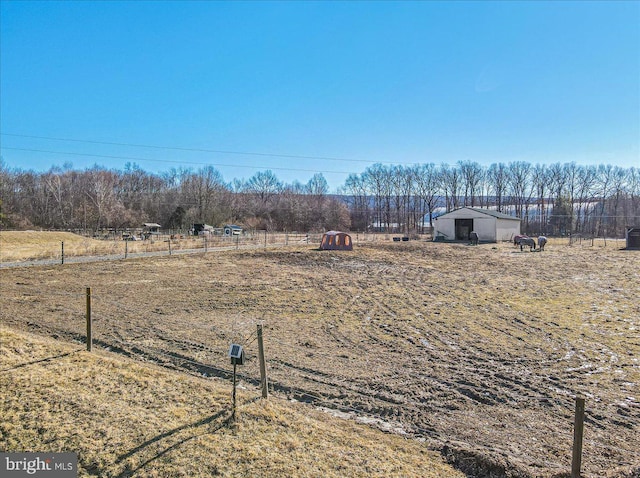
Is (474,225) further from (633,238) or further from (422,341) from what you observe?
(422,341)

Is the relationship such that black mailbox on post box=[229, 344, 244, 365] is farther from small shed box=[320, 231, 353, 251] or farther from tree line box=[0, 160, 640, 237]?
tree line box=[0, 160, 640, 237]

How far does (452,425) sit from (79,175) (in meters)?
79.2

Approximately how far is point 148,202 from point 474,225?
5445 cm

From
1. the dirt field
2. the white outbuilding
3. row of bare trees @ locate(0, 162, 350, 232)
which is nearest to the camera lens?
the dirt field

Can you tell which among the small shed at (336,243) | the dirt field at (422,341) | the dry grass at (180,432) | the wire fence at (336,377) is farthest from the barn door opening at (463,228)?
the dry grass at (180,432)

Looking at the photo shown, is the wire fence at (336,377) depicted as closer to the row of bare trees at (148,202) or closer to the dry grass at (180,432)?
the dry grass at (180,432)

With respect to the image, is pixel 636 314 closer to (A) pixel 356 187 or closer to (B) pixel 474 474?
(B) pixel 474 474

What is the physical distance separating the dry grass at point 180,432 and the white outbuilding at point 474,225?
39.7 metres

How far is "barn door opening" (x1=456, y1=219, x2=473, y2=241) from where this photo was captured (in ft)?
138

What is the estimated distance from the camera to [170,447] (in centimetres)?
388

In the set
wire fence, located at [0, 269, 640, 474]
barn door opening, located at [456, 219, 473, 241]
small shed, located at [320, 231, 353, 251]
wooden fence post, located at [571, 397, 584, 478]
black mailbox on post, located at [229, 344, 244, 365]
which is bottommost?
wire fence, located at [0, 269, 640, 474]

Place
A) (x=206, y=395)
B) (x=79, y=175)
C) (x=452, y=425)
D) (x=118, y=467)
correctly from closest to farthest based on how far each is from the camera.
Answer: (x=118, y=467)
(x=452, y=425)
(x=206, y=395)
(x=79, y=175)

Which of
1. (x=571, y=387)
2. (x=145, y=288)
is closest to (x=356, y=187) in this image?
(x=145, y=288)

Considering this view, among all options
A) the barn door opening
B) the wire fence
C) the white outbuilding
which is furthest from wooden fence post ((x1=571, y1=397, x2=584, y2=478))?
the barn door opening
